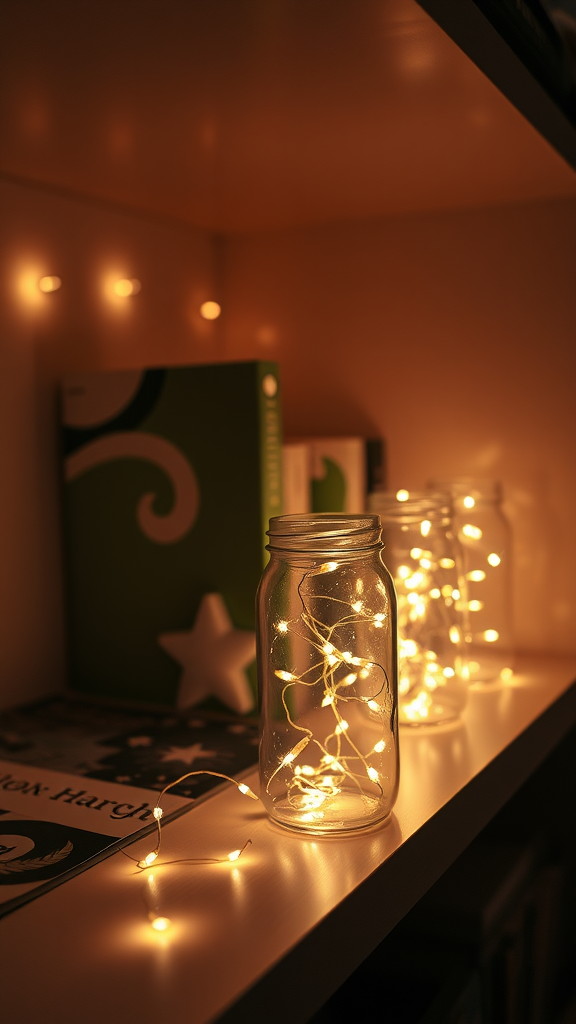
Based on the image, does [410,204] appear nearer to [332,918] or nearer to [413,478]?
[413,478]

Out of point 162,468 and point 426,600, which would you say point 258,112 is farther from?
point 426,600

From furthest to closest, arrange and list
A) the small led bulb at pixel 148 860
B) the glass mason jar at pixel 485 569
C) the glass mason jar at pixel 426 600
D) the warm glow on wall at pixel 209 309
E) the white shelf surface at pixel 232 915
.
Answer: the warm glow on wall at pixel 209 309 → the glass mason jar at pixel 485 569 → the glass mason jar at pixel 426 600 → the small led bulb at pixel 148 860 → the white shelf surface at pixel 232 915

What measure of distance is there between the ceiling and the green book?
0.22 m

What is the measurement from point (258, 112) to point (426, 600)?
1.62 feet

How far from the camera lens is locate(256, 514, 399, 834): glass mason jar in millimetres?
648

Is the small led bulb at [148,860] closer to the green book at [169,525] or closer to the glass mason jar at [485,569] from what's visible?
the green book at [169,525]

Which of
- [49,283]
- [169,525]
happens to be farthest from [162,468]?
[49,283]

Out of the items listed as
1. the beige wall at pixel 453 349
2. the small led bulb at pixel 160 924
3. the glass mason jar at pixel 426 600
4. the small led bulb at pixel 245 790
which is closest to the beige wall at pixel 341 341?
the beige wall at pixel 453 349

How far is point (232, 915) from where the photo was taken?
0.51 metres

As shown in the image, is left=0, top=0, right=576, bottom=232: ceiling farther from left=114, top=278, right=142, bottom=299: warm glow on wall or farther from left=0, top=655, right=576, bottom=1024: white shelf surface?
left=0, top=655, right=576, bottom=1024: white shelf surface

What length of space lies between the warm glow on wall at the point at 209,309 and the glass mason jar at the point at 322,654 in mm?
629

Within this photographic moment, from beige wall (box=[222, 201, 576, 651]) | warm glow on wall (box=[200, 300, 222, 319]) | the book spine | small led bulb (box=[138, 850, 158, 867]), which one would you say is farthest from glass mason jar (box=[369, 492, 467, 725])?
warm glow on wall (box=[200, 300, 222, 319])

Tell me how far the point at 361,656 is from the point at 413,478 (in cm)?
50

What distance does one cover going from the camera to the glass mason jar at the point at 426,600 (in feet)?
2.89
